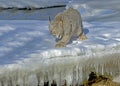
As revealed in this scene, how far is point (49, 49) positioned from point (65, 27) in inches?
12.7

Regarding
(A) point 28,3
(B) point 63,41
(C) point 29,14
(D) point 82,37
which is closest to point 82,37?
(D) point 82,37

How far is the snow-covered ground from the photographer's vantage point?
164 inches

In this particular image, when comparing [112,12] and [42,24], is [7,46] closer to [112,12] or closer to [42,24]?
[42,24]

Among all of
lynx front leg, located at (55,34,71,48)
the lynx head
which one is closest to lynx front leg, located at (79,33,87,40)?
lynx front leg, located at (55,34,71,48)

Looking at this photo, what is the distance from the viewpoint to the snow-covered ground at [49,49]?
13.6ft

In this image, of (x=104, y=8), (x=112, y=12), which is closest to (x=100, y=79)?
(x=112, y=12)

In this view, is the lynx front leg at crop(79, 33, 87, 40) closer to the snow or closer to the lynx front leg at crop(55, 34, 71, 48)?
the lynx front leg at crop(55, 34, 71, 48)

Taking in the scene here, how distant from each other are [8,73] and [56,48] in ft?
2.57

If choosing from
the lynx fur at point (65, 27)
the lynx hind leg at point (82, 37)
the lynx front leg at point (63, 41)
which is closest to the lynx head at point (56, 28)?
the lynx fur at point (65, 27)

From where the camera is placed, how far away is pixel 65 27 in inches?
176

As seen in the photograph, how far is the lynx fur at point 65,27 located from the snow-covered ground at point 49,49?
11 centimetres

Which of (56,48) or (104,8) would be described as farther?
(104,8)

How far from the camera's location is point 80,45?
15.4ft

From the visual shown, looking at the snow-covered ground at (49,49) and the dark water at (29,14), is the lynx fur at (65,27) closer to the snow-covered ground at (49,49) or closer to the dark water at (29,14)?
the snow-covered ground at (49,49)
